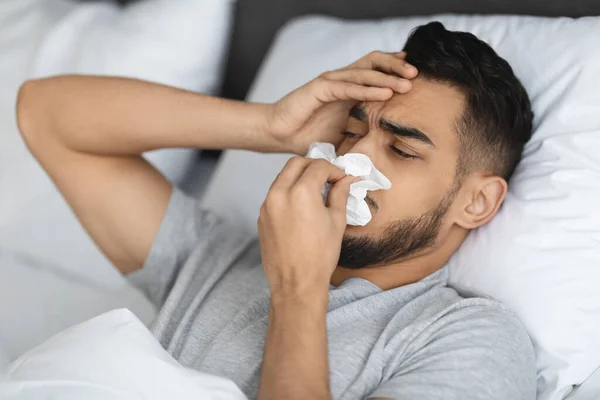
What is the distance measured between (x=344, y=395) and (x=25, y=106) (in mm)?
1107

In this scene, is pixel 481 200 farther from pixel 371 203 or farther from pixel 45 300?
pixel 45 300

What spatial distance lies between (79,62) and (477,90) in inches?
53.7

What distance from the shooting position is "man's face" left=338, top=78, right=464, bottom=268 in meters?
1.38

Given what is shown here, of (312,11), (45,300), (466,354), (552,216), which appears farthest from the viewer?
(312,11)

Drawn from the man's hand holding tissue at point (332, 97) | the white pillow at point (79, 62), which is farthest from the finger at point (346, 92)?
the white pillow at point (79, 62)

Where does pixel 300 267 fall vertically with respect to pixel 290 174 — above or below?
below

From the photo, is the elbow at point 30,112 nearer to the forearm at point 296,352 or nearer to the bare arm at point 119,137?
the bare arm at point 119,137

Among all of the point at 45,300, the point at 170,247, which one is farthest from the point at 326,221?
the point at 45,300

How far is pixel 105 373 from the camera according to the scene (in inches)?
41.8

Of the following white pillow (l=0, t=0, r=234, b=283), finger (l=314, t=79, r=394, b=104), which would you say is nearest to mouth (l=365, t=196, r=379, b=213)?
finger (l=314, t=79, r=394, b=104)

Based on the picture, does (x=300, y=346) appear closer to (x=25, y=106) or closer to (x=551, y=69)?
(x=551, y=69)

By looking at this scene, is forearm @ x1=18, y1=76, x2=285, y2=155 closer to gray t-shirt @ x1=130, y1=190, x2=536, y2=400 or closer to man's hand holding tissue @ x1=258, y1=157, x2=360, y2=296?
gray t-shirt @ x1=130, y1=190, x2=536, y2=400

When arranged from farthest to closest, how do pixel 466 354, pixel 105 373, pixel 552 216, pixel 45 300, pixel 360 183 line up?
pixel 45 300
pixel 552 216
pixel 360 183
pixel 466 354
pixel 105 373

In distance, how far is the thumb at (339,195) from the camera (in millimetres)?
1232
